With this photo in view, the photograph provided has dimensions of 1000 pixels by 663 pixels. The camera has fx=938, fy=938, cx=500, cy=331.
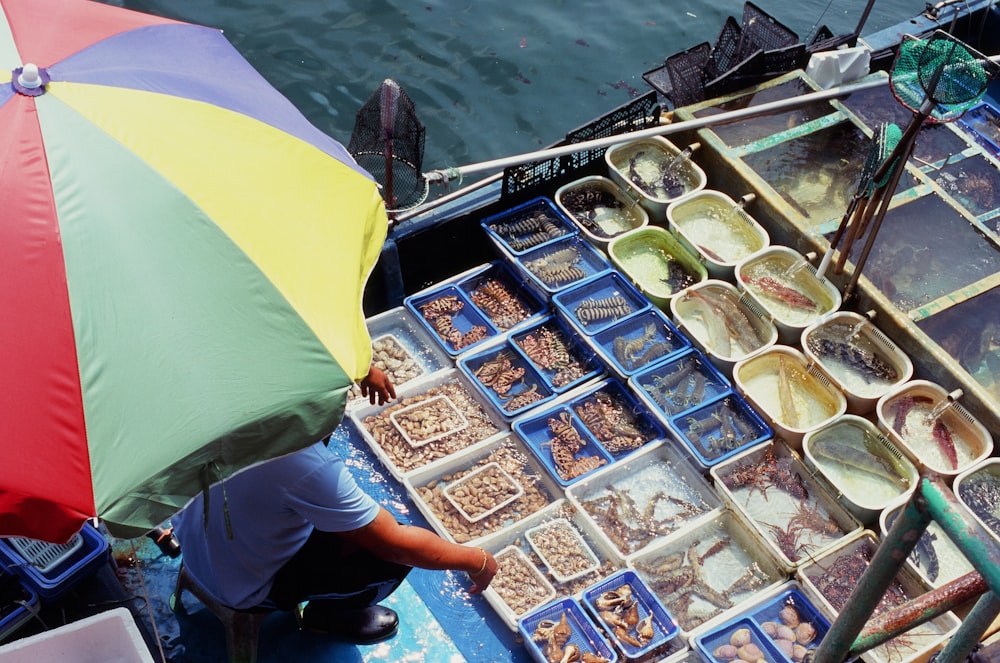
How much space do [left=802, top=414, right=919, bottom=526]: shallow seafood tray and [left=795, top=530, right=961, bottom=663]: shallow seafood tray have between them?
188 mm

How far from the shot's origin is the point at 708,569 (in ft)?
14.5

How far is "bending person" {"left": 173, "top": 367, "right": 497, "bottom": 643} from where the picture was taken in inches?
113

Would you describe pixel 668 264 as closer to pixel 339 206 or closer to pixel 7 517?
pixel 339 206

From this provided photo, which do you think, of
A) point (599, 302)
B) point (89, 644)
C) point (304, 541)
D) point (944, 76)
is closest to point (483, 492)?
point (599, 302)

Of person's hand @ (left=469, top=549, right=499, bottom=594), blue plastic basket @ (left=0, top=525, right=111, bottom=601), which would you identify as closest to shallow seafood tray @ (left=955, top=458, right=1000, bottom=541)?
person's hand @ (left=469, top=549, right=499, bottom=594)

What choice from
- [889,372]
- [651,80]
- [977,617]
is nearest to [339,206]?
[977,617]

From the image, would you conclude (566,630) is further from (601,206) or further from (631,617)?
(601,206)

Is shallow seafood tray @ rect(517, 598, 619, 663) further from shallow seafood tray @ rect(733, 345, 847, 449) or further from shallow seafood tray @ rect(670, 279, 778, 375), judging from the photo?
shallow seafood tray @ rect(670, 279, 778, 375)

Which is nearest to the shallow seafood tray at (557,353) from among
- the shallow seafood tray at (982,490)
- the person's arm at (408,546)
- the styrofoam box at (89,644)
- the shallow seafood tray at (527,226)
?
the shallow seafood tray at (527,226)

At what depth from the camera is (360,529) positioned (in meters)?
2.99

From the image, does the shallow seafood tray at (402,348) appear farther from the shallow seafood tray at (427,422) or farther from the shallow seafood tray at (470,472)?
the shallow seafood tray at (470,472)

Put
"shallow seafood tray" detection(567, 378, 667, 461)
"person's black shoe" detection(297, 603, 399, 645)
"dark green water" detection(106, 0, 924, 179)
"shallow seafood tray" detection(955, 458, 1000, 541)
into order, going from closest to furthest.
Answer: "person's black shoe" detection(297, 603, 399, 645)
"shallow seafood tray" detection(955, 458, 1000, 541)
"shallow seafood tray" detection(567, 378, 667, 461)
"dark green water" detection(106, 0, 924, 179)

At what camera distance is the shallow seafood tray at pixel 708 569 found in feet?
14.0

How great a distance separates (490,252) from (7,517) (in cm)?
371
